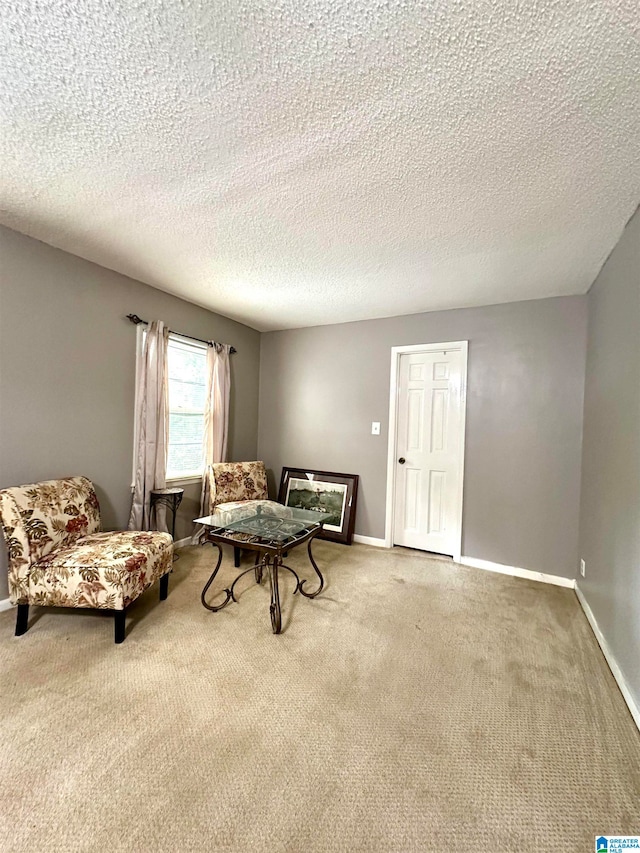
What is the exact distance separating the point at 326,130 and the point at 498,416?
261 cm

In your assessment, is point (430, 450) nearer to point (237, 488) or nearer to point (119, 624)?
point (237, 488)

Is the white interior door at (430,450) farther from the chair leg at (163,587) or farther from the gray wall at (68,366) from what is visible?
the gray wall at (68,366)

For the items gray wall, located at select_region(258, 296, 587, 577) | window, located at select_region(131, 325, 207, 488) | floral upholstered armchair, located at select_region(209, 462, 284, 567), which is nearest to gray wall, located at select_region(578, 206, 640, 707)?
gray wall, located at select_region(258, 296, 587, 577)

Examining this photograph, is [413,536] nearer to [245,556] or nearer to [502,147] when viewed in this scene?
[245,556]

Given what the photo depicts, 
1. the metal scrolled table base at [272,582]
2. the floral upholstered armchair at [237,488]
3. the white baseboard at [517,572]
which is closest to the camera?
the metal scrolled table base at [272,582]

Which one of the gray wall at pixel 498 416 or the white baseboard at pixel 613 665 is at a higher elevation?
the gray wall at pixel 498 416

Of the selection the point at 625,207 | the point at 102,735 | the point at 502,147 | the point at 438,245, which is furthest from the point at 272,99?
the point at 102,735

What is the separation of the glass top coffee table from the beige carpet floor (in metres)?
0.17

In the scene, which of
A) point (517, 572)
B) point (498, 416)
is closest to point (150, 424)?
point (498, 416)

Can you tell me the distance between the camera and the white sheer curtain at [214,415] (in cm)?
361

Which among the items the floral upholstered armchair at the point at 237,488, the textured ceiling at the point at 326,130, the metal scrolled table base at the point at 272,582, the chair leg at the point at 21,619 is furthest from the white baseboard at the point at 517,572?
the chair leg at the point at 21,619

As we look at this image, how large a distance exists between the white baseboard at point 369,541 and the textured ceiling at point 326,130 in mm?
2645

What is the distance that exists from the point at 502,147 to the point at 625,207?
0.88 m

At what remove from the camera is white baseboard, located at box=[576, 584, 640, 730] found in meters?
1.56
